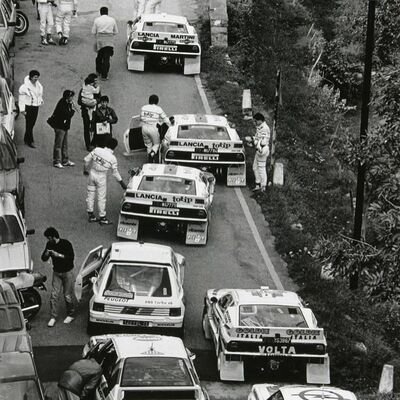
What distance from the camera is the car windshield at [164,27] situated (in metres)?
33.9

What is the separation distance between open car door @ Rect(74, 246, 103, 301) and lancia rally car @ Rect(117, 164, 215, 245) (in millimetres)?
2821

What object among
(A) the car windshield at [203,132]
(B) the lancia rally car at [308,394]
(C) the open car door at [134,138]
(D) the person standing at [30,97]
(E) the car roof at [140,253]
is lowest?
(B) the lancia rally car at [308,394]

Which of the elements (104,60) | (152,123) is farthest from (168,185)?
(104,60)

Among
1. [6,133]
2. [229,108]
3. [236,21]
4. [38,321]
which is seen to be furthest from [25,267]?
[236,21]

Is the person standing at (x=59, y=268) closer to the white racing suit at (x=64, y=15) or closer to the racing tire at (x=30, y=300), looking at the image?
the racing tire at (x=30, y=300)

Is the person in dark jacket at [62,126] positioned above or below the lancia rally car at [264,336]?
above

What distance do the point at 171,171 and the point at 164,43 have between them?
9035 millimetres

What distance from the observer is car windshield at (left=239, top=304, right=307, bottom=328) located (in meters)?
20.0

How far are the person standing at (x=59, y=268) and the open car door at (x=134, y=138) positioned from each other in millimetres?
8075

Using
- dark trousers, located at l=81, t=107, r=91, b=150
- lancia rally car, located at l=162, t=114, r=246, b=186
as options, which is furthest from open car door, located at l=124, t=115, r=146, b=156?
lancia rally car, located at l=162, t=114, r=246, b=186

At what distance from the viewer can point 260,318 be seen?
65.9 ft

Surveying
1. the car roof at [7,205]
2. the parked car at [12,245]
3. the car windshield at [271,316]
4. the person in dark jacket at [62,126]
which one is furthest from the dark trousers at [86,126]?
the car windshield at [271,316]

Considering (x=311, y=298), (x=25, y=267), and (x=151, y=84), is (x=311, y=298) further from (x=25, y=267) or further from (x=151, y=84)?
(x=151, y=84)

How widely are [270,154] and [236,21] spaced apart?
37.2 ft
